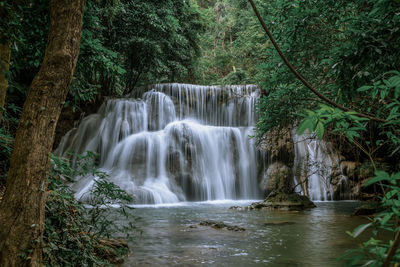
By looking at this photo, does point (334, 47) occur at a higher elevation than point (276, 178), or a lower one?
higher

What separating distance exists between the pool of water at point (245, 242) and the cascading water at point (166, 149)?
16.9 feet

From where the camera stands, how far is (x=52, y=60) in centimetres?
228

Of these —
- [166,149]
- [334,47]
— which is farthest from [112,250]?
[166,149]

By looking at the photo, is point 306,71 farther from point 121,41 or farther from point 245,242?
point 121,41

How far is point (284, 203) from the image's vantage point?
401 inches

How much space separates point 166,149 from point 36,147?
476 inches

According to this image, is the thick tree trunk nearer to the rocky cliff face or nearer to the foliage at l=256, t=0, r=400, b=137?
the foliage at l=256, t=0, r=400, b=137

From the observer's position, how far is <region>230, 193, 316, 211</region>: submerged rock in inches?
394

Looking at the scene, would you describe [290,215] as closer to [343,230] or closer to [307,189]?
[343,230]

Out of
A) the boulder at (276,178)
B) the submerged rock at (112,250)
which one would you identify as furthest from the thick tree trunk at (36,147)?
the boulder at (276,178)

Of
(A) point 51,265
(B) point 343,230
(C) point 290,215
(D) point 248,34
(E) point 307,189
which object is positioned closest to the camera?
(A) point 51,265

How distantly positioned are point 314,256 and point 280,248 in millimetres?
593

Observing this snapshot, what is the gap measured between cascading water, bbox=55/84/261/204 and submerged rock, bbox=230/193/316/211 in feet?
11.8

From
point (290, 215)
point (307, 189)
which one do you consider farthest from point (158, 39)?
point (290, 215)
